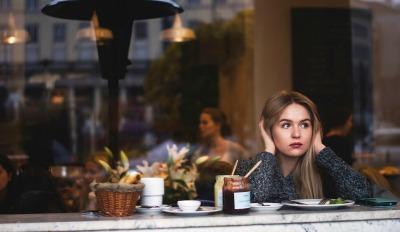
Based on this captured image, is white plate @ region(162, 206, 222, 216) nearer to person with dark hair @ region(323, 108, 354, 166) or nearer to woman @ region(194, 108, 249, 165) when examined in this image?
person with dark hair @ region(323, 108, 354, 166)

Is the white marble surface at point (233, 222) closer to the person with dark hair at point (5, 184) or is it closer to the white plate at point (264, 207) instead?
the white plate at point (264, 207)

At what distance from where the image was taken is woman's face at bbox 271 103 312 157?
3.03 metres

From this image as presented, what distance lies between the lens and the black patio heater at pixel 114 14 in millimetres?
3947

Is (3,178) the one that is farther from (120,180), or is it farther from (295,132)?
(295,132)

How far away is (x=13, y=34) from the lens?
27.5 ft

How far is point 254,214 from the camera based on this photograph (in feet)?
8.46

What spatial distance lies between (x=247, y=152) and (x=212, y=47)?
195 centimetres

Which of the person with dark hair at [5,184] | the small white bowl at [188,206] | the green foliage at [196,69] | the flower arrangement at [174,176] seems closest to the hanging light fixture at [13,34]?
the green foliage at [196,69]

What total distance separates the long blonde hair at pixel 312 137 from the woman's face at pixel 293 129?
2cm

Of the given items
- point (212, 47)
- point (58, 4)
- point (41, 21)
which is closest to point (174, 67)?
point (212, 47)

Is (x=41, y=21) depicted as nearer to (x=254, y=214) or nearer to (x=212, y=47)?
(x=212, y=47)

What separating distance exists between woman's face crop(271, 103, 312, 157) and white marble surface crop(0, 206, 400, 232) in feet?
1.44

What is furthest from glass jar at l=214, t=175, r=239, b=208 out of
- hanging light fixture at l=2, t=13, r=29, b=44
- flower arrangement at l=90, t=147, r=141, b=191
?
hanging light fixture at l=2, t=13, r=29, b=44

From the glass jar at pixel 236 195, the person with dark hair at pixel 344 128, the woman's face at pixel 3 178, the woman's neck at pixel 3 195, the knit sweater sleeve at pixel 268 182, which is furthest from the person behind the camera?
the person with dark hair at pixel 344 128
